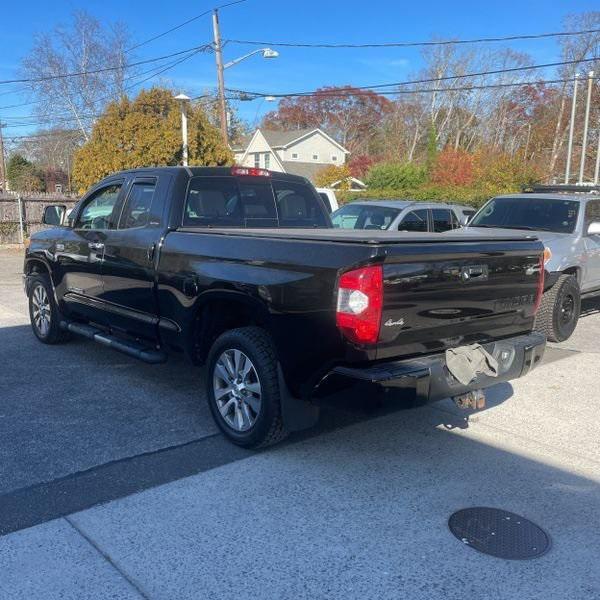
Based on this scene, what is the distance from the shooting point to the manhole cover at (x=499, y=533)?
313 cm

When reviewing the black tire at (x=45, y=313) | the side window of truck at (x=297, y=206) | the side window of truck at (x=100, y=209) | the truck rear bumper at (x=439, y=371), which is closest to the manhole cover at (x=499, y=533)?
the truck rear bumper at (x=439, y=371)

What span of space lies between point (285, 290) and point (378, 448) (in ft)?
4.70

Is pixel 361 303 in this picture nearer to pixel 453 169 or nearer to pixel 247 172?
pixel 247 172

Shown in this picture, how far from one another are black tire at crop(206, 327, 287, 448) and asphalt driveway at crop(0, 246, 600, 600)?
15 centimetres

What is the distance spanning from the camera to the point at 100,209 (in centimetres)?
605

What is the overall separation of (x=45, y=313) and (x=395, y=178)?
33.4 meters

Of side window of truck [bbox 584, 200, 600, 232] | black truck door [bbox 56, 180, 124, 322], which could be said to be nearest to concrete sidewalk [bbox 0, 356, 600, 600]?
black truck door [bbox 56, 180, 124, 322]

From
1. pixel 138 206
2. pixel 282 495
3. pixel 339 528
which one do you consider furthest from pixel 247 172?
pixel 339 528

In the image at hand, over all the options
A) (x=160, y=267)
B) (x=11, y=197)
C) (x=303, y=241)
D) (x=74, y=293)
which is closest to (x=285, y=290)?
(x=303, y=241)

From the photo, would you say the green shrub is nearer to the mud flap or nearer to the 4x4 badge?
the mud flap

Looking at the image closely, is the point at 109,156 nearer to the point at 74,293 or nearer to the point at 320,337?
the point at 74,293

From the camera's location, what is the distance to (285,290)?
3.76 meters

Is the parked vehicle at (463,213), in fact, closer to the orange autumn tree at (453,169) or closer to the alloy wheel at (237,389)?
the alloy wheel at (237,389)

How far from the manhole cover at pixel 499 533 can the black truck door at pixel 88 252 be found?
381 cm
